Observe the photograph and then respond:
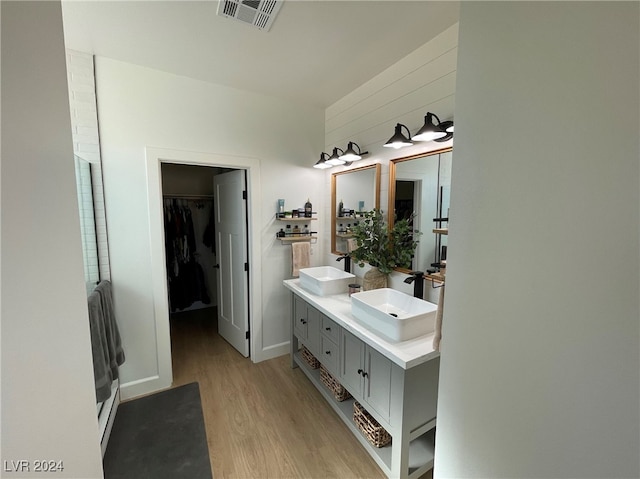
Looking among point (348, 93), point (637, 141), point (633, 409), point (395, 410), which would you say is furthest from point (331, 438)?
point (348, 93)

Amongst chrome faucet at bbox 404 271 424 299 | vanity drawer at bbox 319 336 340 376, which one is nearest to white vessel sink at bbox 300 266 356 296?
vanity drawer at bbox 319 336 340 376

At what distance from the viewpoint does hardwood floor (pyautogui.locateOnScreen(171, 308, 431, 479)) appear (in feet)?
5.57

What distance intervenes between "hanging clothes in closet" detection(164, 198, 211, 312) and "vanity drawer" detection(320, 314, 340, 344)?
275cm

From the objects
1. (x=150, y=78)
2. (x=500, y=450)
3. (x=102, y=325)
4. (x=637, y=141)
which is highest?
(x=150, y=78)

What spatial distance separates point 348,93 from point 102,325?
9.01 feet

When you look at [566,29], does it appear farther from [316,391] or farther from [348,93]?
[316,391]

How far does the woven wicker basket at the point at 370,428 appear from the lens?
5.77 feet

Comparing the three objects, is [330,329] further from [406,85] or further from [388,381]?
[406,85]

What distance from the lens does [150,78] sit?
2.14m

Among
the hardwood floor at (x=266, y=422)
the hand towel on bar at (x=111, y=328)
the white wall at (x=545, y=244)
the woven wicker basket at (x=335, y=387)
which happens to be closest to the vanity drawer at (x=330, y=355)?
the woven wicker basket at (x=335, y=387)

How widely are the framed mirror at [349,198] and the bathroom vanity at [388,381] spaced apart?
832 millimetres

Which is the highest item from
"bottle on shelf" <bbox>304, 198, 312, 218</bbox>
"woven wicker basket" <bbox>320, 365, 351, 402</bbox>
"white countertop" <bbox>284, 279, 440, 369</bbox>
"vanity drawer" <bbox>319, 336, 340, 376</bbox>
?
"bottle on shelf" <bbox>304, 198, 312, 218</bbox>

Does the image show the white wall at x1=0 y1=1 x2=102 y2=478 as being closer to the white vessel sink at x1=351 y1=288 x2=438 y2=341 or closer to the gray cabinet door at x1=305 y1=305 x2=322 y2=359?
the white vessel sink at x1=351 y1=288 x2=438 y2=341

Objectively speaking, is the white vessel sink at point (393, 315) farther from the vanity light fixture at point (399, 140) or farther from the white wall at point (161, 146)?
the white wall at point (161, 146)
